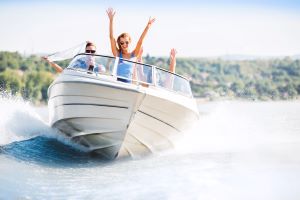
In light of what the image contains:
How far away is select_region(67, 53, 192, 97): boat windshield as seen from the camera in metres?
9.39

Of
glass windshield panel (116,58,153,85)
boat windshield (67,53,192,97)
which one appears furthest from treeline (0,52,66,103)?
glass windshield panel (116,58,153,85)

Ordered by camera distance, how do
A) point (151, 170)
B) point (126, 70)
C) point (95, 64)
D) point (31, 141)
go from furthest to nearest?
point (31, 141), point (95, 64), point (126, 70), point (151, 170)

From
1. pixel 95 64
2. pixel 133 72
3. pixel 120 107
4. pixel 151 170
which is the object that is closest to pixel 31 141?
pixel 95 64

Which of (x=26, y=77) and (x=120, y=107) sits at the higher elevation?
(x=120, y=107)

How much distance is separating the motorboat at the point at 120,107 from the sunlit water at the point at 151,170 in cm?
42

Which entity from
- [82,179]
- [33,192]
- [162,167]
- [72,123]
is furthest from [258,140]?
[33,192]

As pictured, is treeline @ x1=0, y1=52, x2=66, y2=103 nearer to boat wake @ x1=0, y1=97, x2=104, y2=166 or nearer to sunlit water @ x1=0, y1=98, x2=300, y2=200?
boat wake @ x1=0, y1=97, x2=104, y2=166

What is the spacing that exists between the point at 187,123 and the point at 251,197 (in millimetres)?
4475

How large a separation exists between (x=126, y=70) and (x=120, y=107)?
907 mm

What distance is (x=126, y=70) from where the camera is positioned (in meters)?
9.45

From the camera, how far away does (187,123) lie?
10656 millimetres

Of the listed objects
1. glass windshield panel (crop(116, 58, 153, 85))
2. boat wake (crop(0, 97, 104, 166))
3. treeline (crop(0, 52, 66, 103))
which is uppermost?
glass windshield panel (crop(116, 58, 153, 85))

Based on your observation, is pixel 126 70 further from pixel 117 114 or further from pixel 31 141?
pixel 31 141

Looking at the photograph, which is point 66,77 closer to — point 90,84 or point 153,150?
point 90,84
